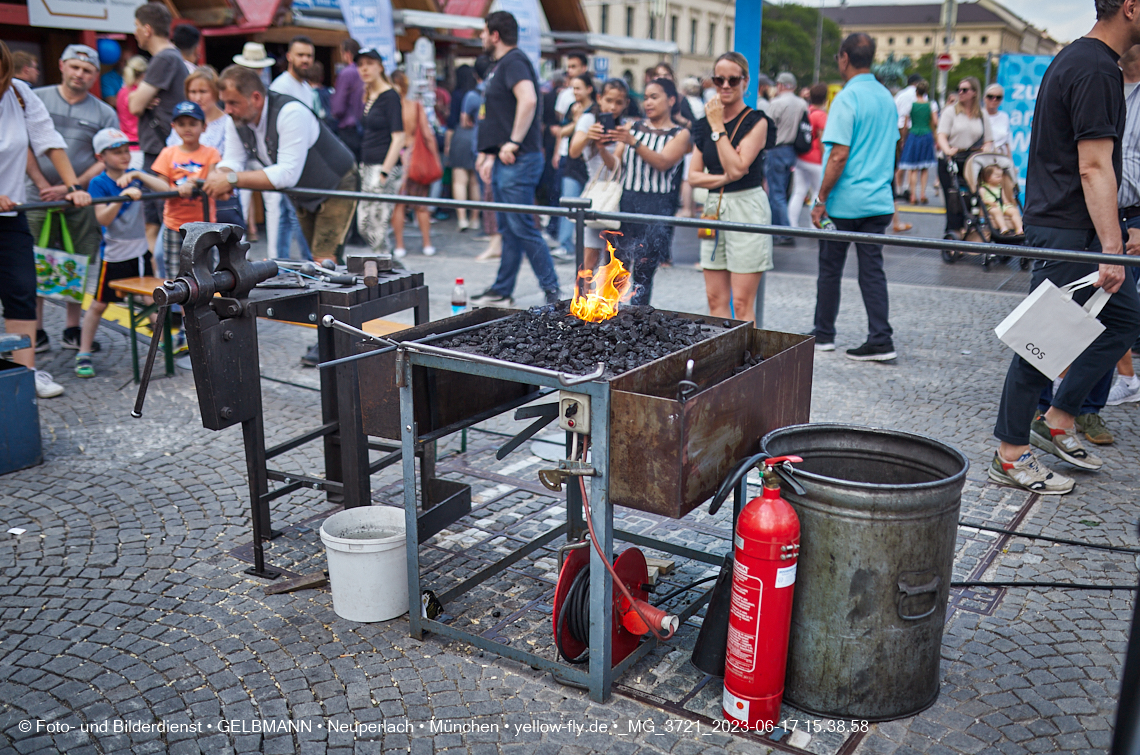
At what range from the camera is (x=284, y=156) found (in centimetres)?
618

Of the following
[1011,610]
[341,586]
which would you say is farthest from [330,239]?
[1011,610]

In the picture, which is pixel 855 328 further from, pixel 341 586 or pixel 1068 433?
pixel 341 586

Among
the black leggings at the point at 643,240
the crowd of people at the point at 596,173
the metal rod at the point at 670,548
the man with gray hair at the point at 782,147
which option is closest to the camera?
the metal rod at the point at 670,548

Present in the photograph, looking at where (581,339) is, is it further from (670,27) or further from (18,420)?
(670,27)

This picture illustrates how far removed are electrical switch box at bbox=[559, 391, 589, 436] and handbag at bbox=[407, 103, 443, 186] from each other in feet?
25.9

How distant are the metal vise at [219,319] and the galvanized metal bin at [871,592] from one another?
85.5 inches

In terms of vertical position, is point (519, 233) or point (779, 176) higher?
point (779, 176)

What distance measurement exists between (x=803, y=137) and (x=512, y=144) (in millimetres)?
4893

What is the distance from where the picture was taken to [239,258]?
3.72 meters

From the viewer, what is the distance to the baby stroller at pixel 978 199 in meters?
10.4

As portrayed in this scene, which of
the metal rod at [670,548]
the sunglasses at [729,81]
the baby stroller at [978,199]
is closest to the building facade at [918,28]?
the baby stroller at [978,199]

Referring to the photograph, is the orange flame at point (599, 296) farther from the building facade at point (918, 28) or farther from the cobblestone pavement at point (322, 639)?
the building facade at point (918, 28)

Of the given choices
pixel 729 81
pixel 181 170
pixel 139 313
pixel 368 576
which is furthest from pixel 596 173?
pixel 368 576

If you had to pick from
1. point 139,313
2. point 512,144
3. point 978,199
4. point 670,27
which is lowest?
point 139,313
